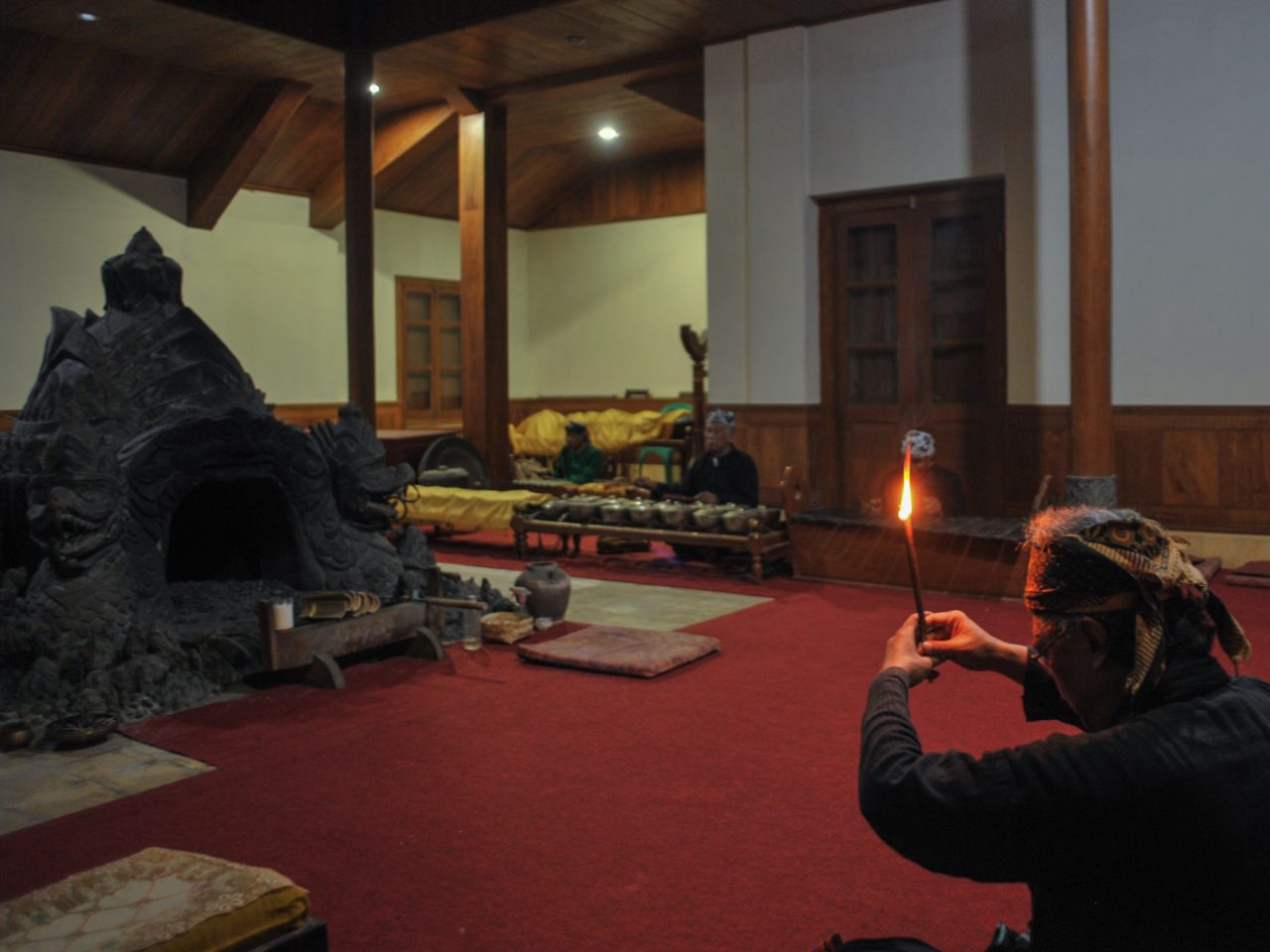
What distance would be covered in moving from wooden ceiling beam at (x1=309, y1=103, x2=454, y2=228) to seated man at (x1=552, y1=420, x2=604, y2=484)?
11.0 feet

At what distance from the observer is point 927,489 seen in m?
7.23

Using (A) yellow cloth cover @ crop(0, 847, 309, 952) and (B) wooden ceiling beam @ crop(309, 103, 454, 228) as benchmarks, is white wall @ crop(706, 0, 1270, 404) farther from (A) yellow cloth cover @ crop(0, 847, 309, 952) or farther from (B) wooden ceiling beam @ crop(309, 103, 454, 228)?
(A) yellow cloth cover @ crop(0, 847, 309, 952)

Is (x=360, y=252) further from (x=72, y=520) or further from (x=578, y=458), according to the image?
(x=72, y=520)

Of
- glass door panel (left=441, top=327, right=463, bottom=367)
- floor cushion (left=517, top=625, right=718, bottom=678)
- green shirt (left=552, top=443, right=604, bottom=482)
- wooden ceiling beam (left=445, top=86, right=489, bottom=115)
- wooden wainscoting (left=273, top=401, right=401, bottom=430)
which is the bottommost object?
floor cushion (left=517, top=625, right=718, bottom=678)

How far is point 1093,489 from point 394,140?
8.18 m

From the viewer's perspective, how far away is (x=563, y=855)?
3.25 m

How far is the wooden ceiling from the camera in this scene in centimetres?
911

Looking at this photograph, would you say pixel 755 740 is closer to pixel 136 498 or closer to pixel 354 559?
pixel 354 559

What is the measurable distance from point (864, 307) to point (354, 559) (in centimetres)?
479

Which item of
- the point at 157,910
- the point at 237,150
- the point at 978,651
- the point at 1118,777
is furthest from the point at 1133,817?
→ the point at 237,150

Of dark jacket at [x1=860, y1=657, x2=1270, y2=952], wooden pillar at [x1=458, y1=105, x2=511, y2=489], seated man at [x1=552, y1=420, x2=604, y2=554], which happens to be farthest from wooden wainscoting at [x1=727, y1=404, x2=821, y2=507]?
dark jacket at [x1=860, y1=657, x2=1270, y2=952]

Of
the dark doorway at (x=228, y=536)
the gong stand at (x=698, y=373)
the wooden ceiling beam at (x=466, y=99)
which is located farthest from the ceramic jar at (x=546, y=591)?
the wooden ceiling beam at (x=466, y=99)

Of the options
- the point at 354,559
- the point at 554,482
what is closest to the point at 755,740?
the point at 354,559

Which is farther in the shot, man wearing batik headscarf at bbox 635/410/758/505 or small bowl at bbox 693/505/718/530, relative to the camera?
man wearing batik headscarf at bbox 635/410/758/505
